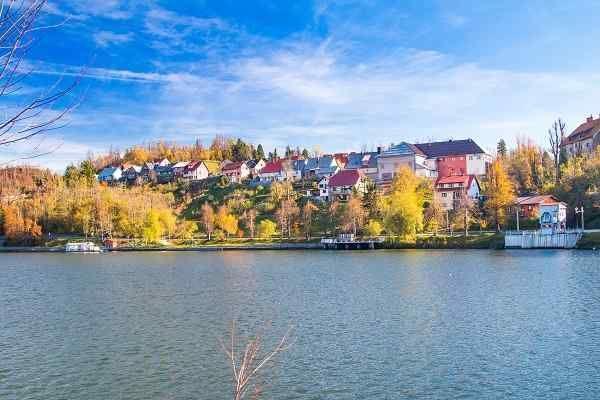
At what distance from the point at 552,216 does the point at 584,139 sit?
36251 mm

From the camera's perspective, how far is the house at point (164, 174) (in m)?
138

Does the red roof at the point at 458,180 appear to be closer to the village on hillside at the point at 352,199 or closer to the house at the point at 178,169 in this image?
the village on hillside at the point at 352,199

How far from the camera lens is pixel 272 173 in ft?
402

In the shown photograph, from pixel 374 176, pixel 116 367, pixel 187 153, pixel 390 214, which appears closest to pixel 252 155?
pixel 187 153

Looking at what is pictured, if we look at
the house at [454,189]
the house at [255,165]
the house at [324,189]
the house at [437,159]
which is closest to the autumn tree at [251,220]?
the house at [324,189]

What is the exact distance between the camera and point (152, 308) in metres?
30.0

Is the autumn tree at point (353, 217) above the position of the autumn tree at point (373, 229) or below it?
above

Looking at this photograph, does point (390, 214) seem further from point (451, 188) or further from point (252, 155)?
point (252, 155)

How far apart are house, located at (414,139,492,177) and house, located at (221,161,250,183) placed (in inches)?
1763

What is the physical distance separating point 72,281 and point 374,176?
248ft

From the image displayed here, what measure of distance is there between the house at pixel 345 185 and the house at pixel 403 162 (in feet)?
19.2

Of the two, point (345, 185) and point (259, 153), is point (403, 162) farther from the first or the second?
point (259, 153)

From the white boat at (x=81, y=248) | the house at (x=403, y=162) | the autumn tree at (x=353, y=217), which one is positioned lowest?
the white boat at (x=81, y=248)

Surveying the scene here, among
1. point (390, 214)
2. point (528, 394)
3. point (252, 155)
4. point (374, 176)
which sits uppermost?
point (252, 155)
